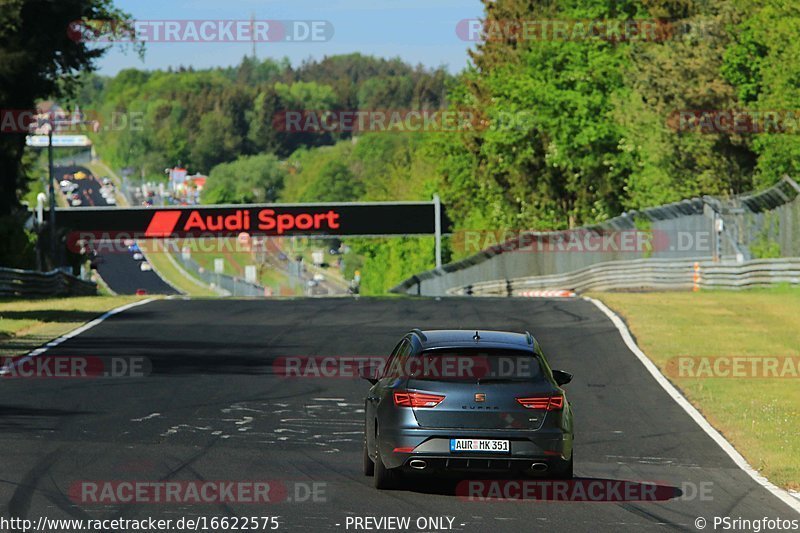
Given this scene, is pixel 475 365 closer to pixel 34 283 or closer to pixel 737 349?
pixel 737 349

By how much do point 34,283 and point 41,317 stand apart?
11.9 metres

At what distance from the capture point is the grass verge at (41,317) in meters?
28.8

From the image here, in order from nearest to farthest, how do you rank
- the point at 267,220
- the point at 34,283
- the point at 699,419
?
1. the point at 699,419
2. the point at 34,283
3. the point at 267,220

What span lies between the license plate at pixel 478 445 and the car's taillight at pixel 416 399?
36 centimetres

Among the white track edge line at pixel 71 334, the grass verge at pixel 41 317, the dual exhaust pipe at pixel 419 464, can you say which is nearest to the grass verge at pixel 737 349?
the dual exhaust pipe at pixel 419 464

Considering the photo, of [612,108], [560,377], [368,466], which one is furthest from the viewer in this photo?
[612,108]

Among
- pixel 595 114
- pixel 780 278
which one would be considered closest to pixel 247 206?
pixel 595 114

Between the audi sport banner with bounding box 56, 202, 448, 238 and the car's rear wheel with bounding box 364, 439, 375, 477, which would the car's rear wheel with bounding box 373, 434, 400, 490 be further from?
the audi sport banner with bounding box 56, 202, 448, 238

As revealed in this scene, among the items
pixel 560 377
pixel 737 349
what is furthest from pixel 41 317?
pixel 560 377

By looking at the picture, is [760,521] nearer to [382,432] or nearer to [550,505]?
[550,505]

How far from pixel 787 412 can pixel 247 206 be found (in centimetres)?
5610

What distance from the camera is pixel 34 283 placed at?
4575 centimetres

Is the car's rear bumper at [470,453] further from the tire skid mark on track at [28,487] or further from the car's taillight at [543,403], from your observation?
the tire skid mark on track at [28,487]

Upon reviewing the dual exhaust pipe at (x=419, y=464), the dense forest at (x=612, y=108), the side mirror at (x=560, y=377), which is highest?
the dense forest at (x=612, y=108)
